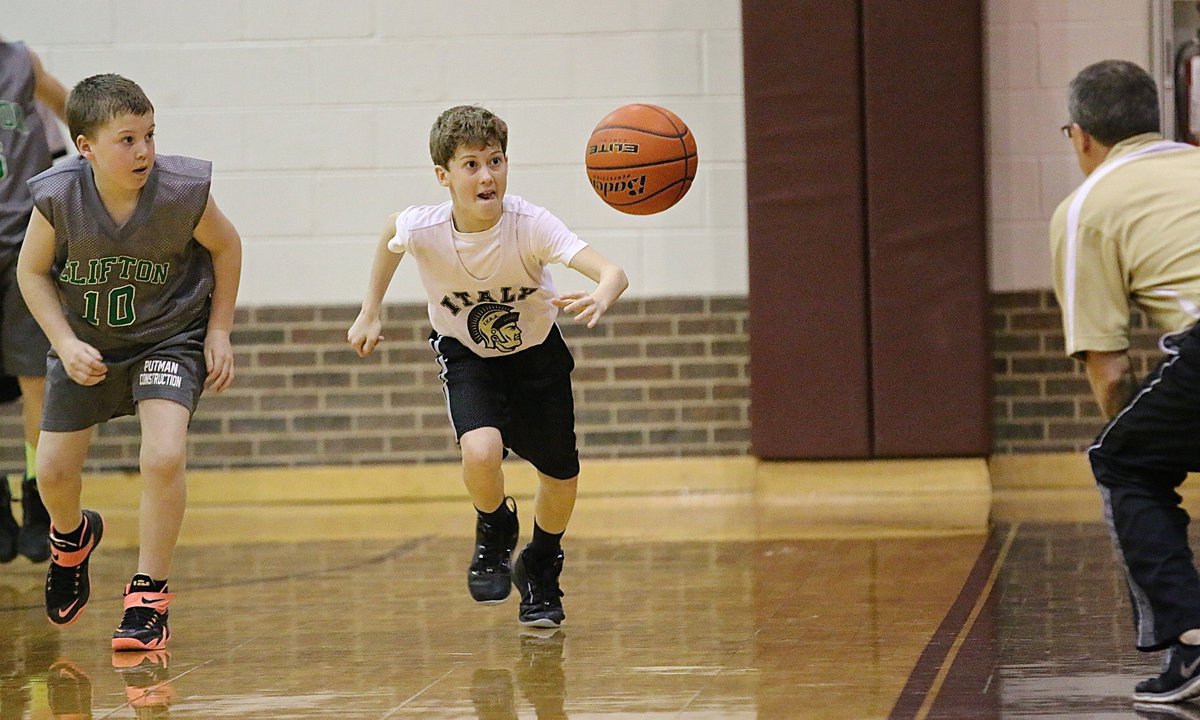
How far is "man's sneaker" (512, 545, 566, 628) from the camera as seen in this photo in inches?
161

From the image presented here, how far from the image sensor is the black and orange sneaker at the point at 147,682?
3.22 meters

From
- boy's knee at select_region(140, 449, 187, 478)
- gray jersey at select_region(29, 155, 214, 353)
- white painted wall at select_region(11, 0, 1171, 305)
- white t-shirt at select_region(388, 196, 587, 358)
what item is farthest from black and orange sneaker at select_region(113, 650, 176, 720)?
white painted wall at select_region(11, 0, 1171, 305)

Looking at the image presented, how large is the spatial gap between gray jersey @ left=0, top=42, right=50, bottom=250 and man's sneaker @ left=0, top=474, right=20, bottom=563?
2.90ft

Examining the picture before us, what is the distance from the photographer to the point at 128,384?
4.04 metres

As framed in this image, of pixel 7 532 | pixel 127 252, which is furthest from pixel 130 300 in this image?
pixel 7 532

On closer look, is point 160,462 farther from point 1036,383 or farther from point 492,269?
point 1036,383

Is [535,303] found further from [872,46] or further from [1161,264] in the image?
[872,46]

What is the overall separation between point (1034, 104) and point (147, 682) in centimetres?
469

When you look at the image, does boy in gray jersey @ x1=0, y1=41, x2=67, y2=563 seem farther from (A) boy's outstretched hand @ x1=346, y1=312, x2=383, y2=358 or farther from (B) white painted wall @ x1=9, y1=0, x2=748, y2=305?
(B) white painted wall @ x1=9, y1=0, x2=748, y2=305

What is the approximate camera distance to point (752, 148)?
6.52 metres

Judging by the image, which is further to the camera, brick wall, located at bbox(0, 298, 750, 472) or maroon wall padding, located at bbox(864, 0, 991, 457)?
brick wall, located at bbox(0, 298, 750, 472)

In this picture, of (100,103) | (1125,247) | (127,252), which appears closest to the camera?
(1125,247)

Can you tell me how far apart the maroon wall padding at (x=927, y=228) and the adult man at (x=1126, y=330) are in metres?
3.30

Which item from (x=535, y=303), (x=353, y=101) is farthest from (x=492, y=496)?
(x=353, y=101)
